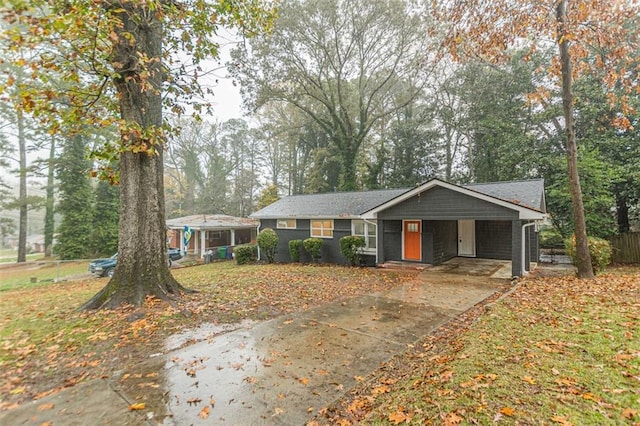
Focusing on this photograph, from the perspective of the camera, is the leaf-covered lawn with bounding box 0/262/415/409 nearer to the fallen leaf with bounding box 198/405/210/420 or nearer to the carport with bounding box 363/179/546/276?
the fallen leaf with bounding box 198/405/210/420

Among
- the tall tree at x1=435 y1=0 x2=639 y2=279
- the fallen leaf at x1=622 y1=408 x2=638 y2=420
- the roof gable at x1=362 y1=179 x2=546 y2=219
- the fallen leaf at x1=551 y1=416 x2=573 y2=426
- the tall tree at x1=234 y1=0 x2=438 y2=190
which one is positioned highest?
the tall tree at x1=234 y1=0 x2=438 y2=190

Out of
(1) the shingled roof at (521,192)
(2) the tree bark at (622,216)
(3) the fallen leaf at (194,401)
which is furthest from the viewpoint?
(2) the tree bark at (622,216)

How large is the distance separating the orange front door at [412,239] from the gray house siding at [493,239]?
12.6 ft

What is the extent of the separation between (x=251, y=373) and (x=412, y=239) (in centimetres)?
1078

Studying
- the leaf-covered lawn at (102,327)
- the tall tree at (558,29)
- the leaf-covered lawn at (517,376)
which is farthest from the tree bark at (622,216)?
the leaf-covered lawn at (102,327)

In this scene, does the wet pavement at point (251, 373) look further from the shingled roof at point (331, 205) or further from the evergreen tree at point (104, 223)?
the evergreen tree at point (104, 223)

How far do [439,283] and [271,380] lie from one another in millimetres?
7073

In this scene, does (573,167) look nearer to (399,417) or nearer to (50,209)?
(399,417)

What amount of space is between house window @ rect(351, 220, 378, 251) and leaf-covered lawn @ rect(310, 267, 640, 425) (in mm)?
8597

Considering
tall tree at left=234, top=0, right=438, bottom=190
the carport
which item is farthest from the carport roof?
the carport

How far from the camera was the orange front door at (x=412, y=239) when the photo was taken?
42.7ft

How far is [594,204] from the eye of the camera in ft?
41.7

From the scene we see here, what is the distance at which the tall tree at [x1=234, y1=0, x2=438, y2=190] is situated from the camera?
62.5ft

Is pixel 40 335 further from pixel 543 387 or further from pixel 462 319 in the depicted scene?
pixel 462 319
